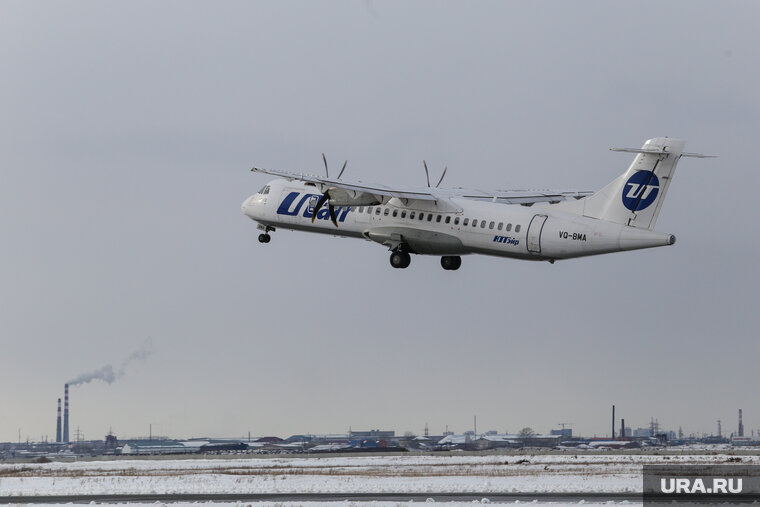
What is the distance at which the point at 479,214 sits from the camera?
2154 inches

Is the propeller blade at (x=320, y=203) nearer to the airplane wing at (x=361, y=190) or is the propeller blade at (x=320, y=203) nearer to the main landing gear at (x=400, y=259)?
the airplane wing at (x=361, y=190)

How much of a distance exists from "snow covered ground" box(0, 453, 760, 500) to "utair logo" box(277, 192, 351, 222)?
13.1 metres

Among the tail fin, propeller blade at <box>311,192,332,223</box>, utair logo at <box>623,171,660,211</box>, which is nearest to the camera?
the tail fin

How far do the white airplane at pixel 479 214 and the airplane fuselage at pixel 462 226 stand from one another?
0.05 m

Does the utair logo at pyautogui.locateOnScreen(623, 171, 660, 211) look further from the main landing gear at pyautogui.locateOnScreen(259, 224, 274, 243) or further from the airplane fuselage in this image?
the main landing gear at pyautogui.locateOnScreen(259, 224, 274, 243)

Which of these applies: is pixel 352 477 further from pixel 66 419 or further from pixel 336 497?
pixel 66 419

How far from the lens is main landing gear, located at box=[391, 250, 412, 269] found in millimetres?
57875

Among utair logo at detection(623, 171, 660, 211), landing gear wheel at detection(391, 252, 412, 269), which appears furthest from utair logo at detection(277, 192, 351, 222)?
utair logo at detection(623, 171, 660, 211)

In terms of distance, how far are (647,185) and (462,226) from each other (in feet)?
29.9

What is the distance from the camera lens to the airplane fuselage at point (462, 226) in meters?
51.2

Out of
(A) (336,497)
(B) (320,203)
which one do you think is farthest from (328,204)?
(A) (336,497)

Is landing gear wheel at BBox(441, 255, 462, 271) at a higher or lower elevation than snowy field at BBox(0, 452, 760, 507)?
higher

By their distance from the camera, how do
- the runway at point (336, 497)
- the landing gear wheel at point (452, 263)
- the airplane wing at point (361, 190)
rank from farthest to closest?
the landing gear wheel at point (452, 263)
the airplane wing at point (361, 190)
the runway at point (336, 497)

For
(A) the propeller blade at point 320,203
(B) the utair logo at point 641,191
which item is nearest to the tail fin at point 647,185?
(B) the utair logo at point 641,191
